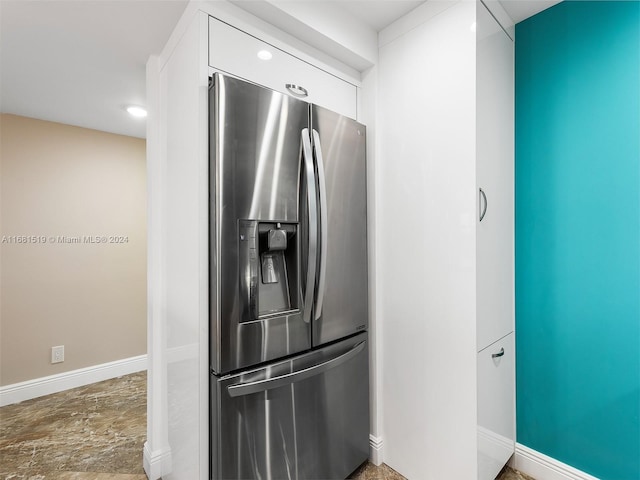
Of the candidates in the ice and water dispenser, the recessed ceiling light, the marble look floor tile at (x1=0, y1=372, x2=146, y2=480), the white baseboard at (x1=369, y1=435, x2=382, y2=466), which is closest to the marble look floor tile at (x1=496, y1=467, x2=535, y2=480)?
the white baseboard at (x1=369, y1=435, x2=382, y2=466)

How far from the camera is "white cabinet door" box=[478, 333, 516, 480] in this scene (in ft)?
5.07

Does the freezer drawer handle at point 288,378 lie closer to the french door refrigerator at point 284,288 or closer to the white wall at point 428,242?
the french door refrigerator at point 284,288

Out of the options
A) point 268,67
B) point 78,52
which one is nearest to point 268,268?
point 268,67

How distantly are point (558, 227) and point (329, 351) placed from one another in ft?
4.40

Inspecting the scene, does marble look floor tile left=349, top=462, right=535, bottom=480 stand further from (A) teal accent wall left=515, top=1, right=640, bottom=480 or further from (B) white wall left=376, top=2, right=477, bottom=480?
(A) teal accent wall left=515, top=1, right=640, bottom=480

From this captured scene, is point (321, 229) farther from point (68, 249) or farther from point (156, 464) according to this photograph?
point (68, 249)

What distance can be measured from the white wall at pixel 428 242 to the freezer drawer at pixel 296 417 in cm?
23

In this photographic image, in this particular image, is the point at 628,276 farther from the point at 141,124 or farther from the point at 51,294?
the point at 51,294

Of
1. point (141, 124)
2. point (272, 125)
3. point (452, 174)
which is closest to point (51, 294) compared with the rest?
point (141, 124)

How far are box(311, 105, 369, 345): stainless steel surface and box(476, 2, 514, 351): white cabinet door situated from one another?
0.60 meters

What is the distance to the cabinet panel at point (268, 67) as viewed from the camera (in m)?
1.37

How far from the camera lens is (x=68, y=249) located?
3152 millimetres

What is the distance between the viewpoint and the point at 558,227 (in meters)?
1.72

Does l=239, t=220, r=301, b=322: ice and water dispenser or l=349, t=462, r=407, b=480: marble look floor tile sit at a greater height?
l=239, t=220, r=301, b=322: ice and water dispenser
